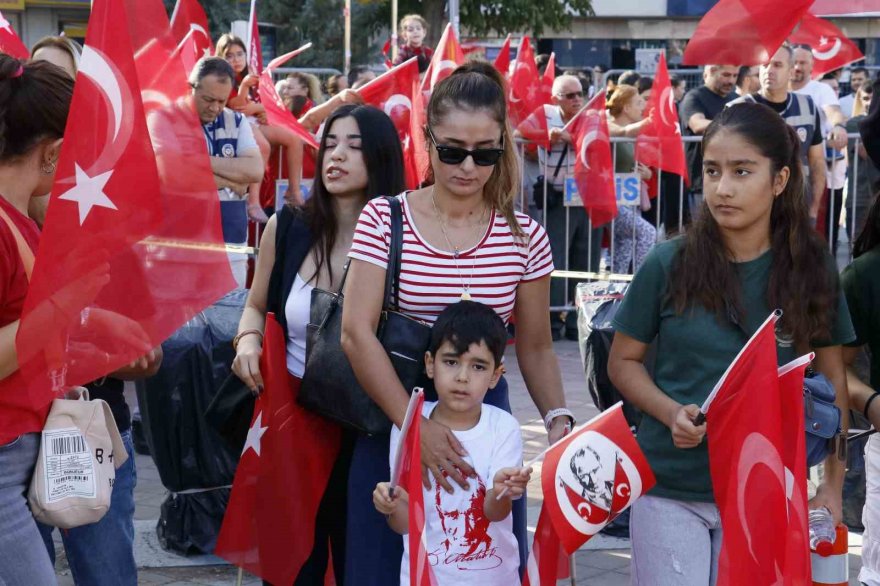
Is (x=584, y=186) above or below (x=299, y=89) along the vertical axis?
below

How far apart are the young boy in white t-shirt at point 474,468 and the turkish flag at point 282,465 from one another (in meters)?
0.64

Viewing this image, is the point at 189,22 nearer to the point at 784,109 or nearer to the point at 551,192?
the point at 551,192

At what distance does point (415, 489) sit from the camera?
10.9ft

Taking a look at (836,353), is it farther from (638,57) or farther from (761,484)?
(638,57)

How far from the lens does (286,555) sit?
4328 millimetres

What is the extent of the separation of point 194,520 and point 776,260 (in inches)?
122

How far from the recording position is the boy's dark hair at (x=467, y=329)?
362 cm

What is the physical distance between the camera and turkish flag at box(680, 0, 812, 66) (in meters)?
6.37

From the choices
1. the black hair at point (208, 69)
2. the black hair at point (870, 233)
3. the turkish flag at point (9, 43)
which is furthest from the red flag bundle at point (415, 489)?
the black hair at point (208, 69)

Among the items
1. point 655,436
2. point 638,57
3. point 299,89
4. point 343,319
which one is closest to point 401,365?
point 343,319

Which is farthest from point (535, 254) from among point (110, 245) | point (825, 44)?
point (825, 44)

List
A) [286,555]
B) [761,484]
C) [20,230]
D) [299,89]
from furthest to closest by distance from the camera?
[299,89] → [286,555] → [761,484] → [20,230]

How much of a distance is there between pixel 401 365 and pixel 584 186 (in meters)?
7.36

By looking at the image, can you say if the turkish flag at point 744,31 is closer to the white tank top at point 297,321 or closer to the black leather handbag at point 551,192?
the white tank top at point 297,321
